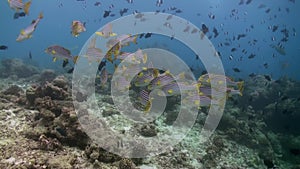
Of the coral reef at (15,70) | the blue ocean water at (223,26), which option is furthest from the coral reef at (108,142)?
the coral reef at (15,70)

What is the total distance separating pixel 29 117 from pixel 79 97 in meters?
2.65

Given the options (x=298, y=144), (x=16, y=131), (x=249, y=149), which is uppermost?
(x=298, y=144)

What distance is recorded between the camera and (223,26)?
1641cm

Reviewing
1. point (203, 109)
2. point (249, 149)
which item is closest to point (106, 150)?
point (249, 149)

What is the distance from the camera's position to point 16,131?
5.51m

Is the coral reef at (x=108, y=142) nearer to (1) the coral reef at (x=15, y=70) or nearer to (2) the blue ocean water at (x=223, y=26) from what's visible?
(2) the blue ocean water at (x=223, y=26)

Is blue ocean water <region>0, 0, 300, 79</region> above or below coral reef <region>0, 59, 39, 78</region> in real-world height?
above

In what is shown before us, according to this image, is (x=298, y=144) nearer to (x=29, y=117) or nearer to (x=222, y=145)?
(x=222, y=145)

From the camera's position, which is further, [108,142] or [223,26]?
[223,26]

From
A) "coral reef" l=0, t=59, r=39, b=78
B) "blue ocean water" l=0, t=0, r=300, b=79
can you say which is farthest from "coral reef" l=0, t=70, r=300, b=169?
"coral reef" l=0, t=59, r=39, b=78

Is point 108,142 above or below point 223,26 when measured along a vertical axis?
below

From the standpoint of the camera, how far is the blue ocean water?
20469mm

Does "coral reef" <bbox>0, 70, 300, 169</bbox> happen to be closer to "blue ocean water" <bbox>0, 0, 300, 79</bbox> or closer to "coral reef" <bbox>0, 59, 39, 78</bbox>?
"blue ocean water" <bbox>0, 0, 300, 79</bbox>

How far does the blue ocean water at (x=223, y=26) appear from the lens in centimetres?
2047
